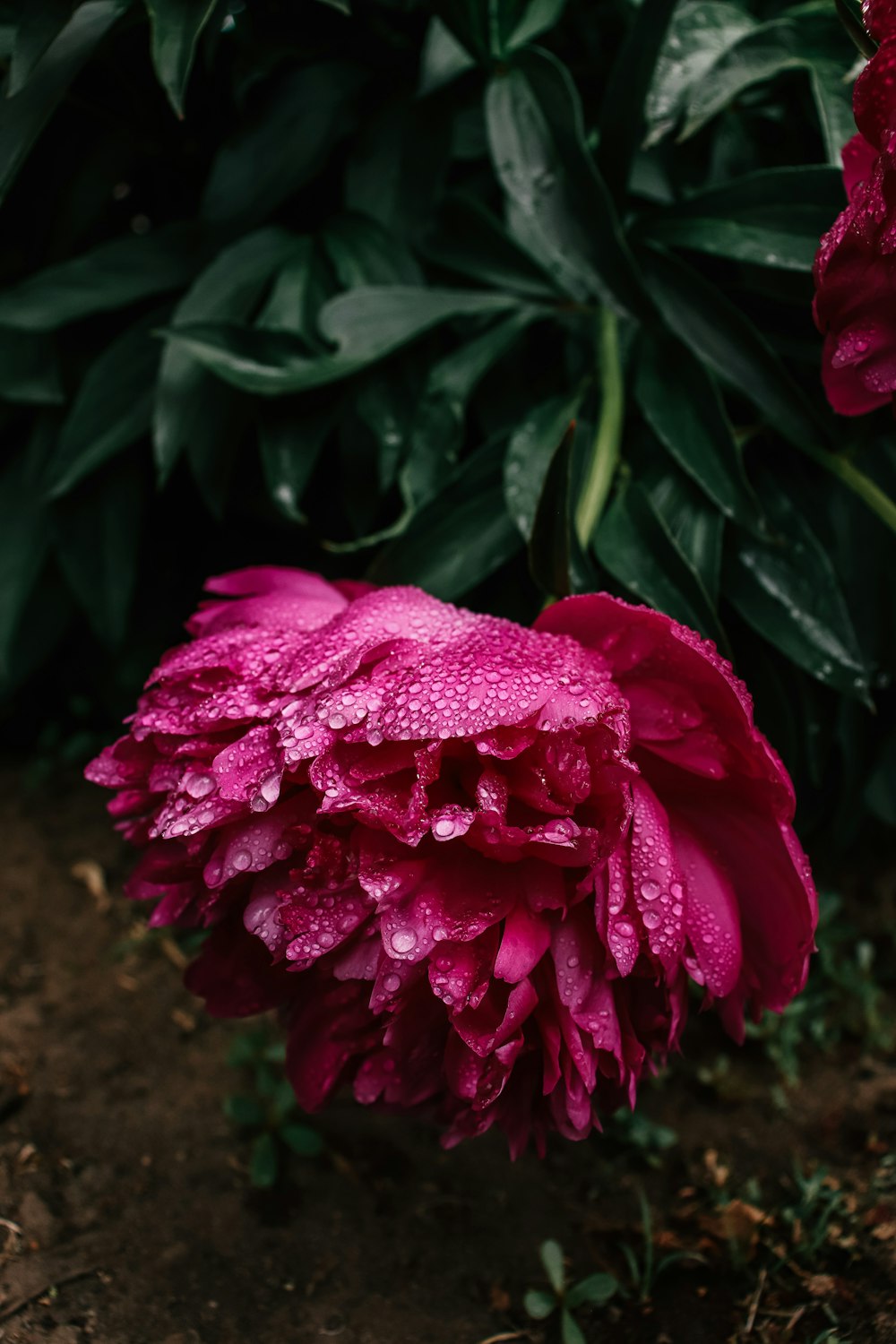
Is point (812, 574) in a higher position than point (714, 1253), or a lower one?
higher

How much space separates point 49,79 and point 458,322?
1.26 feet

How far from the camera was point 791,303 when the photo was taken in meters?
0.85

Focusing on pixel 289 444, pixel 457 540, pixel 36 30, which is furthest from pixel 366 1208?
pixel 36 30

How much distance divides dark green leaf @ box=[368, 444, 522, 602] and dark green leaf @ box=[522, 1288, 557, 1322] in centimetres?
47

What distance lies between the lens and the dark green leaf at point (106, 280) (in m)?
0.96

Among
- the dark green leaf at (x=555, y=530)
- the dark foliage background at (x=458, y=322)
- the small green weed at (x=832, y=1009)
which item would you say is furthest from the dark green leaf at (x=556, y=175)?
the small green weed at (x=832, y=1009)

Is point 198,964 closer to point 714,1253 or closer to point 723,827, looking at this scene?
point 723,827

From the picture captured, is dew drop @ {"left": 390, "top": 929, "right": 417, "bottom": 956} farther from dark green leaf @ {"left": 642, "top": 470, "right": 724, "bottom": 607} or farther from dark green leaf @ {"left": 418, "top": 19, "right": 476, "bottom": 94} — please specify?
dark green leaf @ {"left": 418, "top": 19, "right": 476, "bottom": 94}

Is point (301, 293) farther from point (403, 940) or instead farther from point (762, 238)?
point (403, 940)

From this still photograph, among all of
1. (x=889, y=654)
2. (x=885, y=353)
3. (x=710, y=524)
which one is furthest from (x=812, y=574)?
(x=885, y=353)

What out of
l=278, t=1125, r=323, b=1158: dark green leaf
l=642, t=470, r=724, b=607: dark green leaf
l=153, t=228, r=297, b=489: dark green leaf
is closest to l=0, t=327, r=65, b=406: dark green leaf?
l=153, t=228, r=297, b=489: dark green leaf

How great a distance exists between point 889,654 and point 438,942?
2.08 ft

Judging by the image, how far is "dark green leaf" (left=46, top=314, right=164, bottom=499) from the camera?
39.3 inches

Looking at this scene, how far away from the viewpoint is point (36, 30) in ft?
2.28
